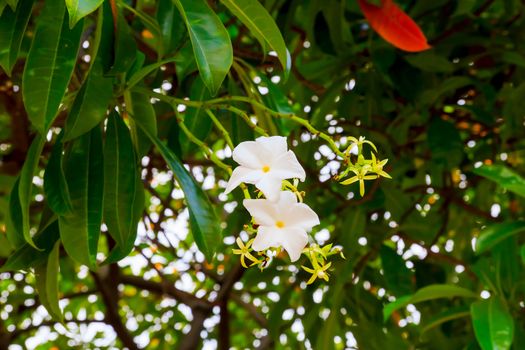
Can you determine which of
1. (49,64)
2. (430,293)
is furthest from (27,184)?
(430,293)

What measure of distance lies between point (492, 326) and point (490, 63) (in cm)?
75

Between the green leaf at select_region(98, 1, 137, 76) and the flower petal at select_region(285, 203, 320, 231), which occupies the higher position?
the flower petal at select_region(285, 203, 320, 231)

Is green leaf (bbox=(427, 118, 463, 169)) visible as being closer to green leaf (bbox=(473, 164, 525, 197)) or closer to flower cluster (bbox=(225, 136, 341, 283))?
green leaf (bbox=(473, 164, 525, 197))

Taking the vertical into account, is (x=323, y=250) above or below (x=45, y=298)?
above

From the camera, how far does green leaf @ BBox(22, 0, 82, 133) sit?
87 cm

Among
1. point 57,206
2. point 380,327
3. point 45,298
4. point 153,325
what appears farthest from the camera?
point 153,325

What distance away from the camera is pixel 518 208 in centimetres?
213

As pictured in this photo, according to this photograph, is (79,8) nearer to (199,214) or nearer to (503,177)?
(199,214)

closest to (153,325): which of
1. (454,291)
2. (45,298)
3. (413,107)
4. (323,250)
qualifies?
(413,107)

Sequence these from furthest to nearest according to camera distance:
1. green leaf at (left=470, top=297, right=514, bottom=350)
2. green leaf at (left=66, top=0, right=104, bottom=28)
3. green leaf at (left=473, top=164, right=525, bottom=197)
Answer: green leaf at (left=473, top=164, right=525, bottom=197) → green leaf at (left=470, top=297, right=514, bottom=350) → green leaf at (left=66, top=0, right=104, bottom=28)

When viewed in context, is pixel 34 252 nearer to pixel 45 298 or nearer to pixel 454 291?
pixel 45 298

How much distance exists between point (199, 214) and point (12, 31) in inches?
10.6

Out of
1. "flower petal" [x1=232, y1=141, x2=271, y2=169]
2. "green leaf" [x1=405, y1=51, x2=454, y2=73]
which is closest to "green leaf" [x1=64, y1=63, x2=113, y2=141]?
"flower petal" [x1=232, y1=141, x2=271, y2=169]

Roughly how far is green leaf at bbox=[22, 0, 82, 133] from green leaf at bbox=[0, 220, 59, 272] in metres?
0.22
